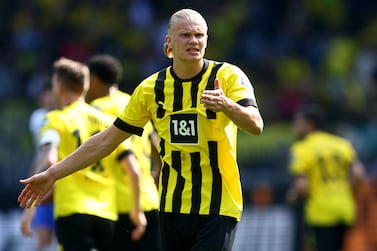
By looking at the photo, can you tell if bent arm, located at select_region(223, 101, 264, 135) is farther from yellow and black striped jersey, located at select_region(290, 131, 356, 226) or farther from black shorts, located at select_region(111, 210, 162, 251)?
yellow and black striped jersey, located at select_region(290, 131, 356, 226)

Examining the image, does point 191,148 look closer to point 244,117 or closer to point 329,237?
point 244,117

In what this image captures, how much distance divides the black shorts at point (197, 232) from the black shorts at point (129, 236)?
2.39m

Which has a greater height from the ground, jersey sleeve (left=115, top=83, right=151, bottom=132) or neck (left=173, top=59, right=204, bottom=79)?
neck (left=173, top=59, right=204, bottom=79)

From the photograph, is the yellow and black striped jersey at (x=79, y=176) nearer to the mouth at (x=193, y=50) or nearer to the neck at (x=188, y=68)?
the neck at (x=188, y=68)

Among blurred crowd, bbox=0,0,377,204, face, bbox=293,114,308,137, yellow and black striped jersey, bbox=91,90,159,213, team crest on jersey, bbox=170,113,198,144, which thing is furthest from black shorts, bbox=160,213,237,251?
blurred crowd, bbox=0,0,377,204

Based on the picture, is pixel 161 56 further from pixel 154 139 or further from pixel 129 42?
pixel 154 139

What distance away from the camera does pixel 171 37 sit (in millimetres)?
7305

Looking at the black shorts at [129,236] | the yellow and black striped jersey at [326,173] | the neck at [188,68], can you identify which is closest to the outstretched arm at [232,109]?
the neck at [188,68]

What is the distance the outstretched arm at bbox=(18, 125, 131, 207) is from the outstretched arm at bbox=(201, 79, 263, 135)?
101 centimetres

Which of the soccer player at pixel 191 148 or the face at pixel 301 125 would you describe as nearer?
the soccer player at pixel 191 148

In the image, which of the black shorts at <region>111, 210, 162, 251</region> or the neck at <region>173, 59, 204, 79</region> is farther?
the black shorts at <region>111, 210, 162, 251</region>

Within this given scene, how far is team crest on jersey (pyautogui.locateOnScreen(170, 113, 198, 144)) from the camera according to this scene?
23.8 ft

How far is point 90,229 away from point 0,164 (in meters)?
9.01

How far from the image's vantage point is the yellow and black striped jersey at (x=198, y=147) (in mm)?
7246
